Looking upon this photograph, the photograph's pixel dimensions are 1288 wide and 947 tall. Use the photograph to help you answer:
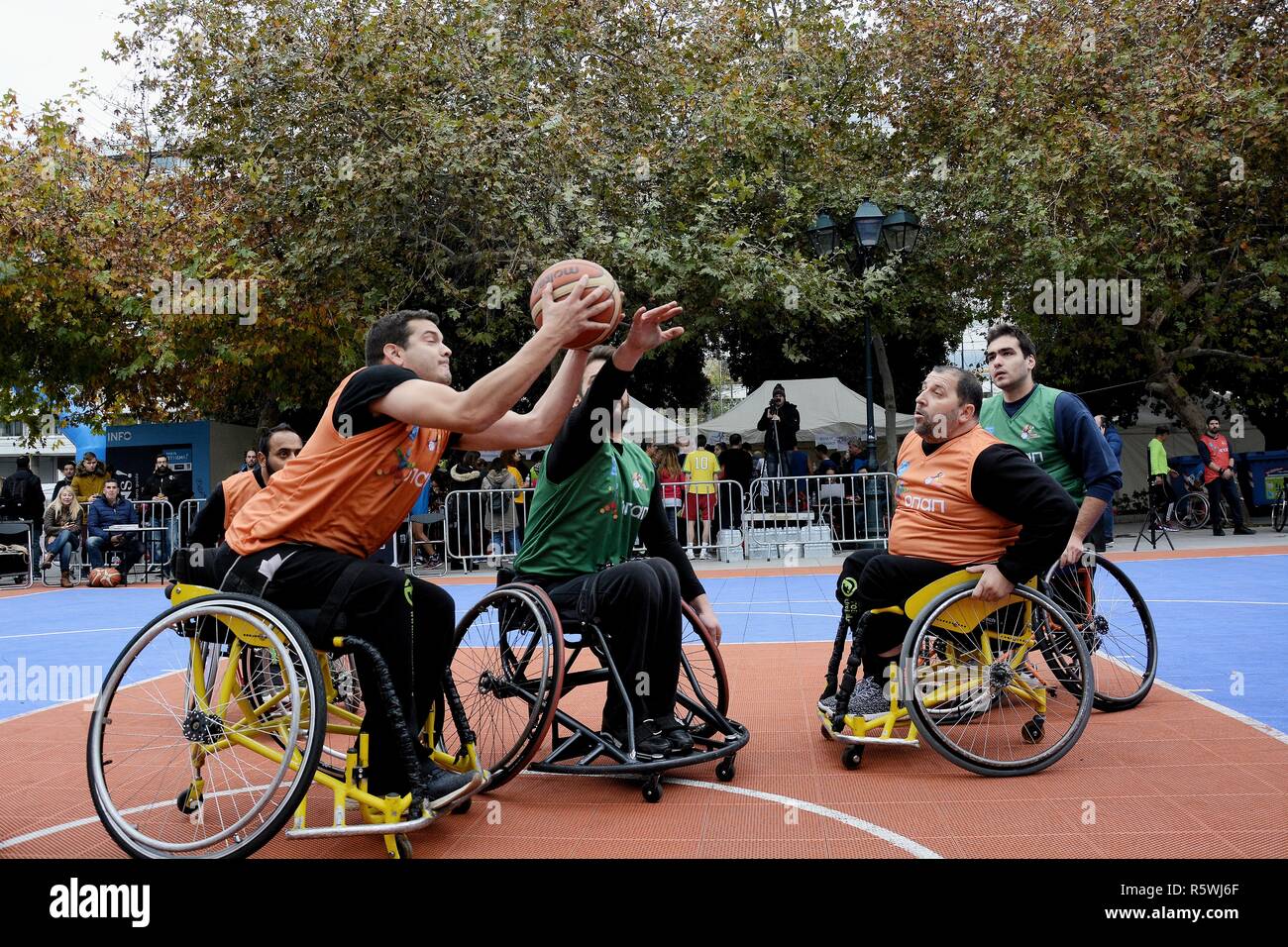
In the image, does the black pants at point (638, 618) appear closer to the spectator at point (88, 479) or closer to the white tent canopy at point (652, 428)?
the spectator at point (88, 479)

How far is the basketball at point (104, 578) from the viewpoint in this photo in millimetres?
14492

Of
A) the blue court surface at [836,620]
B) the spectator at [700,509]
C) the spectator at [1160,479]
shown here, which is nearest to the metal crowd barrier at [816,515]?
the spectator at [700,509]

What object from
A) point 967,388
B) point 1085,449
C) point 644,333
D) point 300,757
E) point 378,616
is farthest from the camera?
point 1085,449

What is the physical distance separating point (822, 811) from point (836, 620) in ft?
17.2

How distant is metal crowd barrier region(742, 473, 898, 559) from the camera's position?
1470cm

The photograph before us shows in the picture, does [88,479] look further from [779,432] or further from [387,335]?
[387,335]

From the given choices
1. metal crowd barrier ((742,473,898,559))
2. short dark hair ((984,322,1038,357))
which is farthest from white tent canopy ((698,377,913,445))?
short dark hair ((984,322,1038,357))

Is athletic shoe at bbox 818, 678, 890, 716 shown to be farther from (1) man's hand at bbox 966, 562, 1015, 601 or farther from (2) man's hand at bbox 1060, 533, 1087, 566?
(2) man's hand at bbox 1060, 533, 1087, 566

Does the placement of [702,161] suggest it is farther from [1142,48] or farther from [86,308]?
[86,308]

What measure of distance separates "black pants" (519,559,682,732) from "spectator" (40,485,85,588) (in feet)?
44.6

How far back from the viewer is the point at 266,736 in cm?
372

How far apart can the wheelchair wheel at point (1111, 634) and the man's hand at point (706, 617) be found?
1.48m

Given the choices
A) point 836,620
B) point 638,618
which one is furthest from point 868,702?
point 836,620
